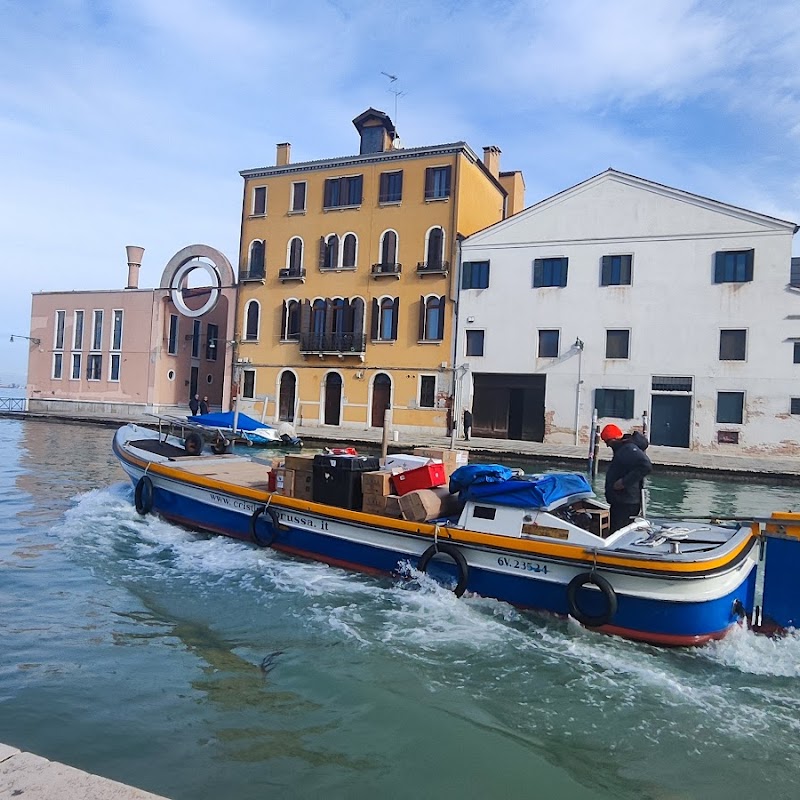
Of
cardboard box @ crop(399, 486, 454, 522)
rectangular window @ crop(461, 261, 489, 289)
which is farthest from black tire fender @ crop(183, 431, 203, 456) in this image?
rectangular window @ crop(461, 261, 489, 289)

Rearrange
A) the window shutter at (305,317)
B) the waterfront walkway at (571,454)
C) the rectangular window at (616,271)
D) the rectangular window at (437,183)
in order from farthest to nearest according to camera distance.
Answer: the window shutter at (305,317) < the rectangular window at (437,183) < the rectangular window at (616,271) < the waterfront walkway at (571,454)

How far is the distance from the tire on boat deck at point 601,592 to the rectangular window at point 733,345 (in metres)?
20.4

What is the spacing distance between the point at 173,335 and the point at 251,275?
6676 mm

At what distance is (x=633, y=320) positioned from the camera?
25906mm

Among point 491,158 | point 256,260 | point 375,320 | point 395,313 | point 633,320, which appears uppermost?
point 491,158

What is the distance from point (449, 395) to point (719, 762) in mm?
24681

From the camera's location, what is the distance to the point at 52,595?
24.7 feet

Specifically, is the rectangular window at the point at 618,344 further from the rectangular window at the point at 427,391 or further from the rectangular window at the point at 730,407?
the rectangular window at the point at 427,391

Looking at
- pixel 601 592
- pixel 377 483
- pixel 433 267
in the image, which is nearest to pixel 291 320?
pixel 433 267

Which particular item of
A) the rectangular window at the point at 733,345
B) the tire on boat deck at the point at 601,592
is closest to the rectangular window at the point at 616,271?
the rectangular window at the point at 733,345

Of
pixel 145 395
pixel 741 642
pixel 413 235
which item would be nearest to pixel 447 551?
pixel 741 642

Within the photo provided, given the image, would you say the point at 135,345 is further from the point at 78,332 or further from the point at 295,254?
the point at 295,254

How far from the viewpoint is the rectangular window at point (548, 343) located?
27328 mm

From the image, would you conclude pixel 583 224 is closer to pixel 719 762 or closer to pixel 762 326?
pixel 762 326
